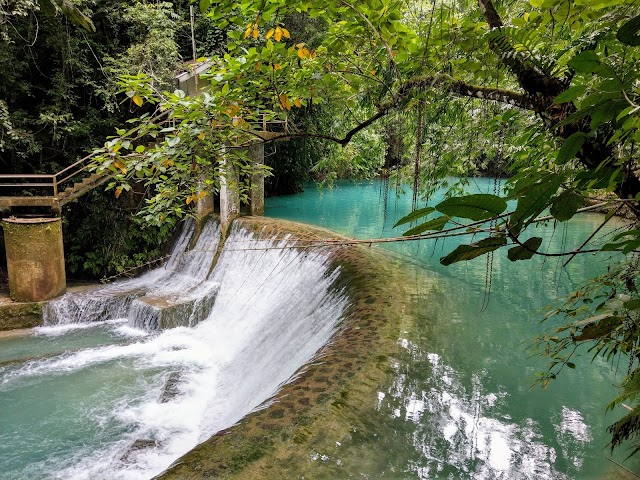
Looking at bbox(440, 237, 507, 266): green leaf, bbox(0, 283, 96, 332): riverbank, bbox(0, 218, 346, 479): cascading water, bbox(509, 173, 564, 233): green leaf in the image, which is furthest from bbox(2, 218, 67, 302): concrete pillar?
bbox(509, 173, 564, 233): green leaf

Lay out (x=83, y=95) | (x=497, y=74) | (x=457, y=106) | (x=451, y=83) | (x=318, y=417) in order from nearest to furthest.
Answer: (x=497, y=74), (x=451, y=83), (x=318, y=417), (x=457, y=106), (x=83, y=95)

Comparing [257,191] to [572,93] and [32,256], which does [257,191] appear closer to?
[32,256]

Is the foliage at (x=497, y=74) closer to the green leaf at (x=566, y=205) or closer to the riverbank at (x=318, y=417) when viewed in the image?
the green leaf at (x=566, y=205)

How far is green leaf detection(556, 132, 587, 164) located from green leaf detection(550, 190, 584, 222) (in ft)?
0.28

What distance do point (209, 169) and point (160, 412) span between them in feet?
12.3

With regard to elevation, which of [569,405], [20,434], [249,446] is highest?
[249,446]

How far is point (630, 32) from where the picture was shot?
912 mm

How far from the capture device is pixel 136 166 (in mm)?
2783

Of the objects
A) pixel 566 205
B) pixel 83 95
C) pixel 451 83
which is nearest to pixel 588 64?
pixel 566 205

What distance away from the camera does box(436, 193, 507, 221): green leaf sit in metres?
0.90

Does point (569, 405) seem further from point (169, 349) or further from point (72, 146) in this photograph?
point (72, 146)

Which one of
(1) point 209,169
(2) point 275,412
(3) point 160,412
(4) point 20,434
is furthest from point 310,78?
(4) point 20,434

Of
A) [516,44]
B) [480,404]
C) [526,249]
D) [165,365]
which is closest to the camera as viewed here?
[526,249]

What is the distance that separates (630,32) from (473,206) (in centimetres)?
49
